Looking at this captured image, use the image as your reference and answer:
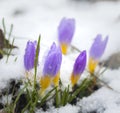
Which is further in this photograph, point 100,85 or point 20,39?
point 20,39

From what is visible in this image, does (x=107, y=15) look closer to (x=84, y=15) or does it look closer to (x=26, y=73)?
(x=84, y=15)

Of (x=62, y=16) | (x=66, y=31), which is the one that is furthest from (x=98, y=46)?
(x=62, y=16)

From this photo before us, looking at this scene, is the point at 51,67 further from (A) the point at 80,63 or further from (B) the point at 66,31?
(B) the point at 66,31

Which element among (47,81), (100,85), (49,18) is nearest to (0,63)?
(47,81)

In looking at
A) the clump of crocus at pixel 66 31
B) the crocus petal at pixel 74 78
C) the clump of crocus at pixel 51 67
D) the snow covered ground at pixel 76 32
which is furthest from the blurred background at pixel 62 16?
the clump of crocus at pixel 51 67

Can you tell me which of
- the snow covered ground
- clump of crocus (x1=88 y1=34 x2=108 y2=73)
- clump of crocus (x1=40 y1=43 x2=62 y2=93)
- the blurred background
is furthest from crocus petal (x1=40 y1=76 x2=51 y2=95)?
the blurred background

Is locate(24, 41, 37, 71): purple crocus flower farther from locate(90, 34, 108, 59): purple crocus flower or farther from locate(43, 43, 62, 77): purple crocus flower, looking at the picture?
locate(90, 34, 108, 59): purple crocus flower
